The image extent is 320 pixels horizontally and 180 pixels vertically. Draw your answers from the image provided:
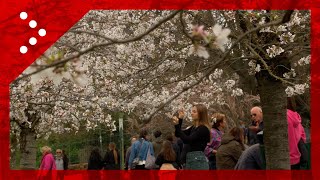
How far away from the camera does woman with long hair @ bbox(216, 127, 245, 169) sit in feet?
20.6

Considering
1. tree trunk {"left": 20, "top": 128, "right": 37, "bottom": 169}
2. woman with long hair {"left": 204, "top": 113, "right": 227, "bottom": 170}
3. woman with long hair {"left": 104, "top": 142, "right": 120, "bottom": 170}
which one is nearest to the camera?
woman with long hair {"left": 204, "top": 113, "right": 227, "bottom": 170}

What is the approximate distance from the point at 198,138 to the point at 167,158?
4.65ft

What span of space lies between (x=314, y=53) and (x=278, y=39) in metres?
0.45

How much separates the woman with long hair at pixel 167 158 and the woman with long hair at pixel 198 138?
42.1 inches

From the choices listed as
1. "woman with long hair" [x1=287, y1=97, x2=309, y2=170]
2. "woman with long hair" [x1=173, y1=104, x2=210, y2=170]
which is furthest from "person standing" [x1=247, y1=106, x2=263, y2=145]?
"woman with long hair" [x1=173, y1=104, x2=210, y2=170]

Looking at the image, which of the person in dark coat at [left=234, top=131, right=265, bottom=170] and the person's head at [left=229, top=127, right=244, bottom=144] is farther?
the person's head at [left=229, top=127, right=244, bottom=144]

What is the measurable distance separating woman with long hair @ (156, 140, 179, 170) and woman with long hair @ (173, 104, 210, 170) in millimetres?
1069

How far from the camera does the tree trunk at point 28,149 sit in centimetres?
1109

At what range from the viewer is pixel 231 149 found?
247 inches

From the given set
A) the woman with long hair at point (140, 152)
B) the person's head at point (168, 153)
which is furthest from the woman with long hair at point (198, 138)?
the woman with long hair at point (140, 152)

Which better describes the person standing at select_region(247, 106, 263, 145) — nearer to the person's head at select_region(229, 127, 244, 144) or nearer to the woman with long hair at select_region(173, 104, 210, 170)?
the person's head at select_region(229, 127, 244, 144)

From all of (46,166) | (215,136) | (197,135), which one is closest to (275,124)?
(197,135)

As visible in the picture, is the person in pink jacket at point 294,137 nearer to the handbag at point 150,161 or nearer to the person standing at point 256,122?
the person standing at point 256,122

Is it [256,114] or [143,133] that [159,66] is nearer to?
[143,133]
